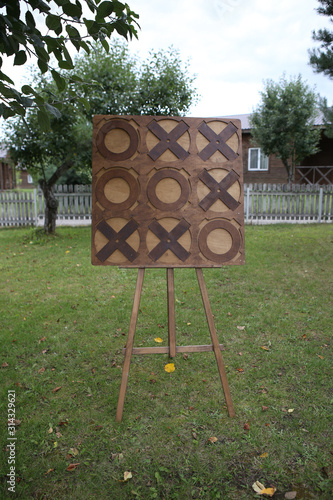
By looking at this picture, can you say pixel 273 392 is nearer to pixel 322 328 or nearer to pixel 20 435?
pixel 322 328

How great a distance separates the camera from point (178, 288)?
5785 mm

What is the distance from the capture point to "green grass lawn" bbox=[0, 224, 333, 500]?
226 cm

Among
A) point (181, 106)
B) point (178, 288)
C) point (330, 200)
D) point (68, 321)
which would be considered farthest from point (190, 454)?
point (330, 200)

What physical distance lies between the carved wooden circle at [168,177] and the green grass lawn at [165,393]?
1.61 meters

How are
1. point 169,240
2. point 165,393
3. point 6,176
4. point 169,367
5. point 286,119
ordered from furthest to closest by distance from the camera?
point 6,176, point 286,119, point 169,367, point 165,393, point 169,240

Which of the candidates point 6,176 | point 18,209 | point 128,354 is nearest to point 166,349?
point 128,354

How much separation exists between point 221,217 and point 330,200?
37.4ft

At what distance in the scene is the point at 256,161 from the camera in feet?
67.8

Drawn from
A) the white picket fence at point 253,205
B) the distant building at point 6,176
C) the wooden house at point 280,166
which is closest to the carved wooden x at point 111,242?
the white picket fence at point 253,205

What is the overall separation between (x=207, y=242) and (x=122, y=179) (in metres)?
0.78

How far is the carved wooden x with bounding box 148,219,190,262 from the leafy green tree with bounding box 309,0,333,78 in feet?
18.8

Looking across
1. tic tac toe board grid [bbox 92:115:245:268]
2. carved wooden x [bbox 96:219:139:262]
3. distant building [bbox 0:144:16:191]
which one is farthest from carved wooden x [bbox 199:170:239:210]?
distant building [bbox 0:144:16:191]

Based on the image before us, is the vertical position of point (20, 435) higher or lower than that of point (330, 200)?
lower

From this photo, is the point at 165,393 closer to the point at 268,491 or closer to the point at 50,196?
the point at 268,491
